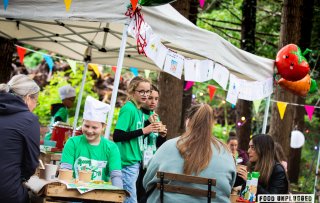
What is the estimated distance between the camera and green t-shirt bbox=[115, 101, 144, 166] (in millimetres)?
6420

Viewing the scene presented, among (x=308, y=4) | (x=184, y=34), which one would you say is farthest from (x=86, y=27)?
(x=308, y=4)

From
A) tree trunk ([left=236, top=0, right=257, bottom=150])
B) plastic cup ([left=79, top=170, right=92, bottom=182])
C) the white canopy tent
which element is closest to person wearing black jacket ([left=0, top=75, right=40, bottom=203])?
plastic cup ([left=79, top=170, right=92, bottom=182])

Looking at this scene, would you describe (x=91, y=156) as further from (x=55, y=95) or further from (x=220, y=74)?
(x=55, y=95)

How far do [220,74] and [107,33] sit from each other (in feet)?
6.71

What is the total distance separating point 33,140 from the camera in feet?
15.1

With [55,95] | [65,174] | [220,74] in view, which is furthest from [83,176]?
[55,95]

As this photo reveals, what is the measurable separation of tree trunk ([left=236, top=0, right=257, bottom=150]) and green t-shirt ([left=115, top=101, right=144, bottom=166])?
7381 mm

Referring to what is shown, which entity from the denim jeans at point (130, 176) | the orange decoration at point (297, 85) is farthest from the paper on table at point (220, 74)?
the denim jeans at point (130, 176)

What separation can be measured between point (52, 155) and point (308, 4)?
31.7ft

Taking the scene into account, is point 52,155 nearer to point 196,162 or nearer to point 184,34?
point 184,34

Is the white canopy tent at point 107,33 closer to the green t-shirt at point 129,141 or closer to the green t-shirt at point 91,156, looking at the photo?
the green t-shirt at point 129,141

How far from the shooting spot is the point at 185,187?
4.59m

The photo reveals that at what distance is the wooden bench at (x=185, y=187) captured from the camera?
452 cm

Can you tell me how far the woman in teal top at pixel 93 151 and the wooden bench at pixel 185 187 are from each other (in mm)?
912
